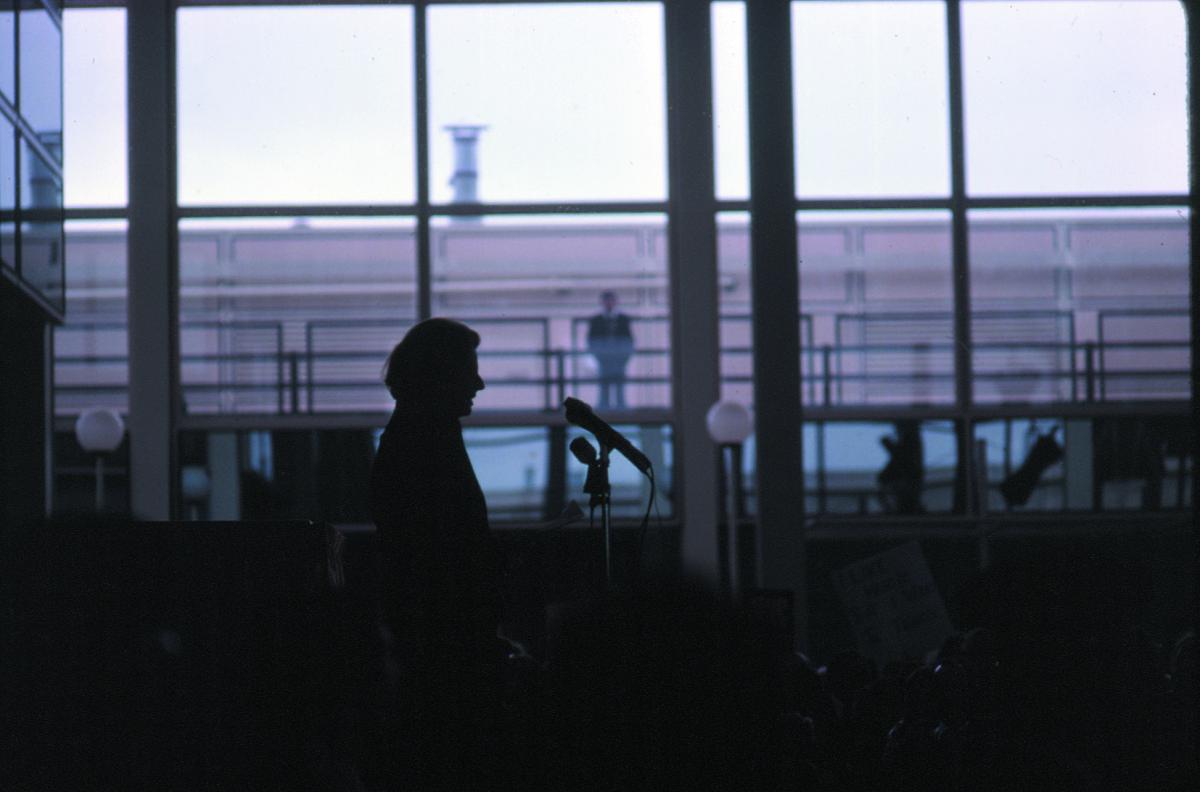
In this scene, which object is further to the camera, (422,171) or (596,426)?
(422,171)

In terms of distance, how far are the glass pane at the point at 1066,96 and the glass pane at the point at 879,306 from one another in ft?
1.72

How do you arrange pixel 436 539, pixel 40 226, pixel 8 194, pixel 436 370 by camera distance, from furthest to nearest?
pixel 40 226 → pixel 8 194 → pixel 436 370 → pixel 436 539

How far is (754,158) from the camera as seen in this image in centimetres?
658

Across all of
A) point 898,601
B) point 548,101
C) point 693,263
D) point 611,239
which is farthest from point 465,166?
point 898,601

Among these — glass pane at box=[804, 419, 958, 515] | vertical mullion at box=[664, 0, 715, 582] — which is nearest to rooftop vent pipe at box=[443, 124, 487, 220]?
vertical mullion at box=[664, 0, 715, 582]

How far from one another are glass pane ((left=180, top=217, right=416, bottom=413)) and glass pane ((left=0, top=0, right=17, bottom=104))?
3193mm

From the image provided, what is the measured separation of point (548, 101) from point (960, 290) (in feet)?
9.11

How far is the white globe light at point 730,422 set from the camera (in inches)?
279

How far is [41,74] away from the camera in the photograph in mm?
5527

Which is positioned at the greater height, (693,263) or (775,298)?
(693,263)

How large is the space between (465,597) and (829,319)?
6201 millimetres

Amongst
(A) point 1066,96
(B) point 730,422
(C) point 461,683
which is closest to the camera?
(C) point 461,683

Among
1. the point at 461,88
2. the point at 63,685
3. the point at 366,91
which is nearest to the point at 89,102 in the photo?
the point at 366,91

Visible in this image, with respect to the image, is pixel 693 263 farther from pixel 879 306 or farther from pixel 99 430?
pixel 99 430
